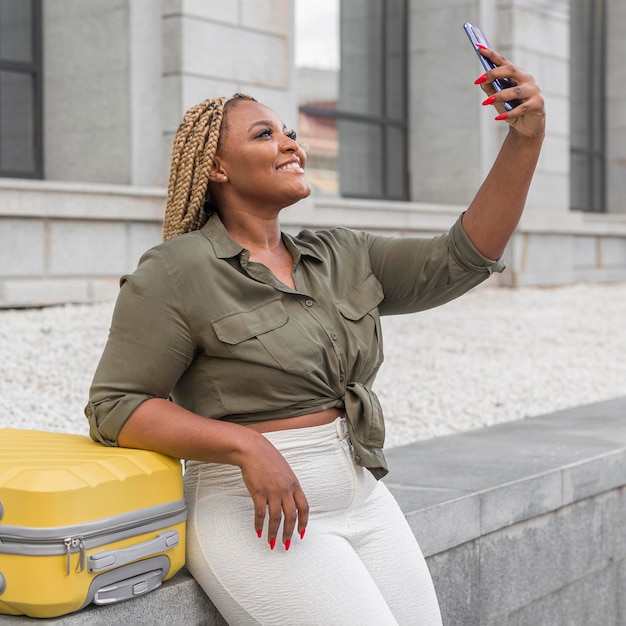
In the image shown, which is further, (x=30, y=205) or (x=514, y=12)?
(x=514, y=12)

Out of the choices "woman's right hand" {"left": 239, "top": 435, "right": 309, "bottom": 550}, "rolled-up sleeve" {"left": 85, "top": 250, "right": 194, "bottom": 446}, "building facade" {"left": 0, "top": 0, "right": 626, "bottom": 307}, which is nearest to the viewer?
"woman's right hand" {"left": 239, "top": 435, "right": 309, "bottom": 550}

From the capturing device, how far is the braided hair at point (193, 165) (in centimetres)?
286

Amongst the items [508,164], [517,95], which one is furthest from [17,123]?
[517,95]

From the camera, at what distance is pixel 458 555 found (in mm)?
3809

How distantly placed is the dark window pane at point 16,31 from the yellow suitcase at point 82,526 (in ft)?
29.2

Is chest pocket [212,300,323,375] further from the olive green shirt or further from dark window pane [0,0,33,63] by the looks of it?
dark window pane [0,0,33,63]

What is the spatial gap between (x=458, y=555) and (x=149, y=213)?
6.74 meters

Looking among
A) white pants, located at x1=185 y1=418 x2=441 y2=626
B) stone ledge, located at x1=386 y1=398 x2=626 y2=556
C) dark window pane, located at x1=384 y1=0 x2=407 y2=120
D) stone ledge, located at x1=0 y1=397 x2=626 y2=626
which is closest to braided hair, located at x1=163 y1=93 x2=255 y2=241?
white pants, located at x1=185 y1=418 x2=441 y2=626

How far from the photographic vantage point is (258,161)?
284 centimetres

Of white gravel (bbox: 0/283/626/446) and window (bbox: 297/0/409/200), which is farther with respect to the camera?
window (bbox: 297/0/409/200)

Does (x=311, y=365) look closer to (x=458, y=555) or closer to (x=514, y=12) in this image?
(x=458, y=555)

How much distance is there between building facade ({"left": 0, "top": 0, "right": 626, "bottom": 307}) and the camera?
9812 millimetres

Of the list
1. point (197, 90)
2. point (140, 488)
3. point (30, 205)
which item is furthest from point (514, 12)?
point (140, 488)

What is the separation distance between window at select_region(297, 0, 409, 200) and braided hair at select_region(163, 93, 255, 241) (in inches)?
470
